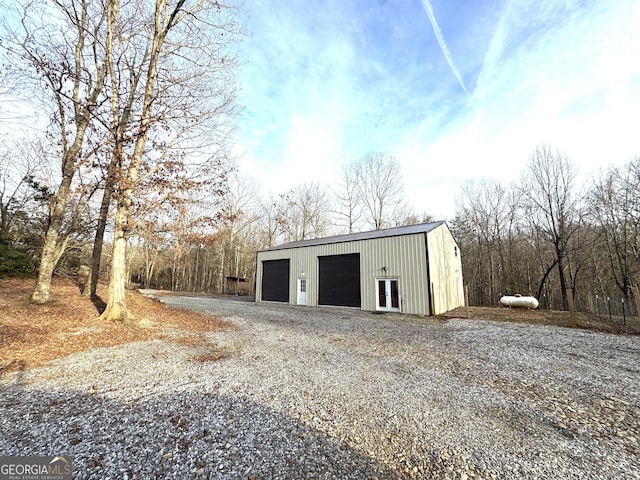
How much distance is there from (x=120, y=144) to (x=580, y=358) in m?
12.0

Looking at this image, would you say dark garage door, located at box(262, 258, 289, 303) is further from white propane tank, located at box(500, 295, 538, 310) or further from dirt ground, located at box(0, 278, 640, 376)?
white propane tank, located at box(500, 295, 538, 310)

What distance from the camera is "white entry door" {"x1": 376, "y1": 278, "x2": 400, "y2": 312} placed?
43.0ft

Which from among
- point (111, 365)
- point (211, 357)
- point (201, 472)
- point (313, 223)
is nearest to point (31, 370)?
point (111, 365)

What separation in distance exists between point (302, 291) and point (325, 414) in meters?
13.9

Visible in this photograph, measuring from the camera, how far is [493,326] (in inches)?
368

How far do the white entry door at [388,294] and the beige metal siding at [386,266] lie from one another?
21 cm

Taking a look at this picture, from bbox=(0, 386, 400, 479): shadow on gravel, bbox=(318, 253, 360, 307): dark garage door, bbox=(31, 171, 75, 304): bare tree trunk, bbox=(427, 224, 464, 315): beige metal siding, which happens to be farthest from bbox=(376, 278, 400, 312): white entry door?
bbox=(31, 171, 75, 304): bare tree trunk

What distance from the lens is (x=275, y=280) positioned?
1858cm

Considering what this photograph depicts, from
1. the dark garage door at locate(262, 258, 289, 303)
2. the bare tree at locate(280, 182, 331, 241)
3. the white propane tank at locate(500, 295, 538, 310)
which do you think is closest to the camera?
the white propane tank at locate(500, 295, 538, 310)

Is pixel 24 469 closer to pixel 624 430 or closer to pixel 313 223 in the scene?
pixel 624 430

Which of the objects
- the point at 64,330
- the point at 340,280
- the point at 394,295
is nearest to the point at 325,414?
the point at 64,330

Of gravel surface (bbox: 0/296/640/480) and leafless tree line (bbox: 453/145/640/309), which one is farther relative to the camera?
leafless tree line (bbox: 453/145/640/309)

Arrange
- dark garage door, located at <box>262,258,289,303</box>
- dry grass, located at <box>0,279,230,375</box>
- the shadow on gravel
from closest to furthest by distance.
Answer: the shadow on gravel, dry grass, located at <box>0,279,230,375</box>, dark garage door, located at <box>262,258,289,303</box>

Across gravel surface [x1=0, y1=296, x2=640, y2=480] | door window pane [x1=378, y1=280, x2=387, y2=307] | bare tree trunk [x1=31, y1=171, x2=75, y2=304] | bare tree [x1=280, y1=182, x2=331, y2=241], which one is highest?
bare tree [x1=280, y1=182, x2=331, y2=241]
